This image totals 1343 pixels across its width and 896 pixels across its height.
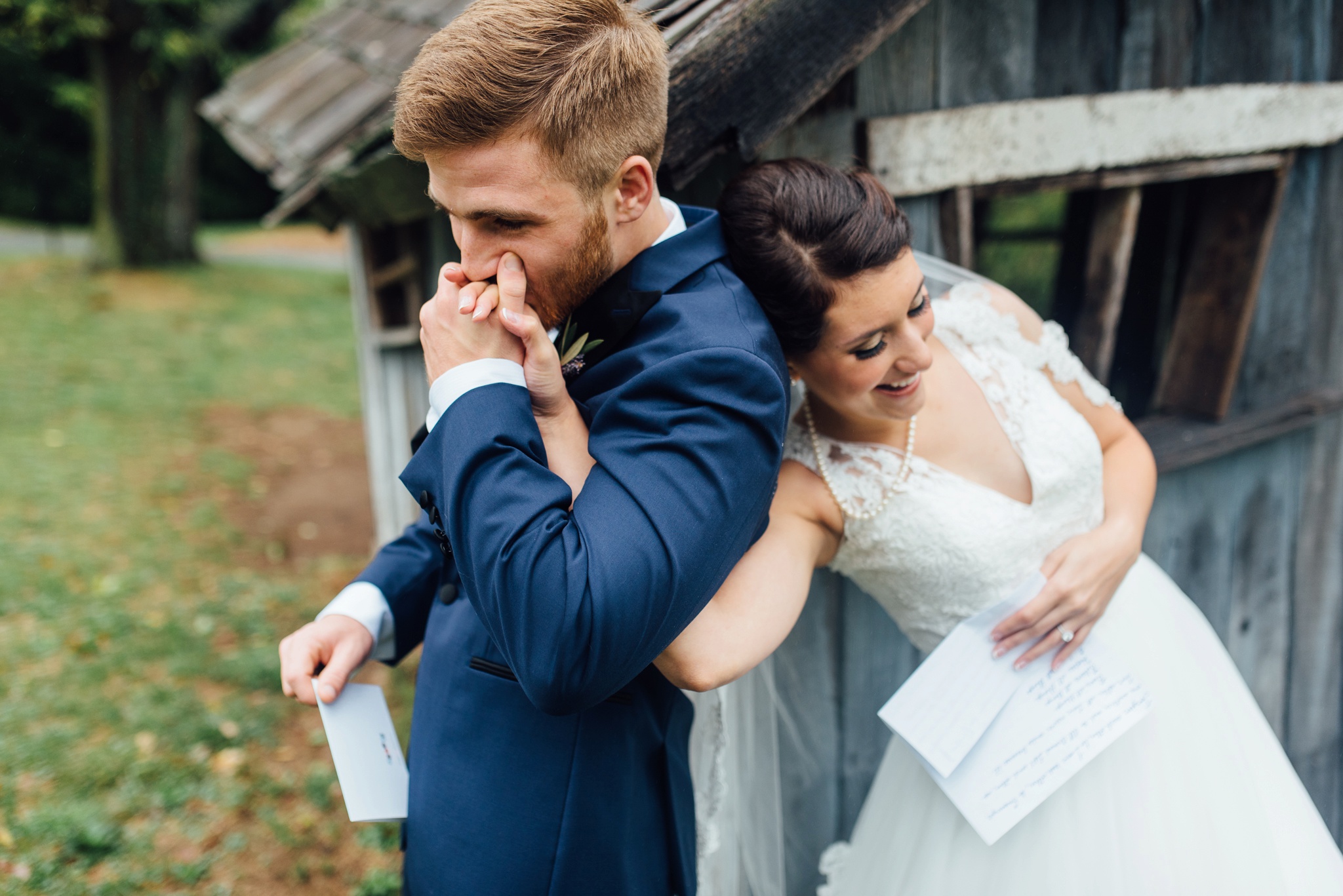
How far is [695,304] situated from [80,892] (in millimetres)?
3096

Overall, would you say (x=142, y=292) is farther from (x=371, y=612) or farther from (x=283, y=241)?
(x=371, y=612)

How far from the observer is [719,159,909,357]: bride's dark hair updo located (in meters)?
1.56

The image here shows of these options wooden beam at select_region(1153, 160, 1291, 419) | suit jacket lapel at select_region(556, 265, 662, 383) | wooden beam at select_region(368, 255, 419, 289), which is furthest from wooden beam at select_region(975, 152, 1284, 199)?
wooden beam at select_region(368, 255, 419, 289)

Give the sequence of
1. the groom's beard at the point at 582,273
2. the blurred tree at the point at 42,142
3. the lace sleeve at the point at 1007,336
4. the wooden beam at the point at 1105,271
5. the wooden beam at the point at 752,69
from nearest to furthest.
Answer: the groom's beard at the point at 582,273 < the wooden beam at the point at 752,69 < the lace sleeve at the point at 1007,336 < the wooden beam at the point at 1105,271 < the blurred tree at the point at 42,142

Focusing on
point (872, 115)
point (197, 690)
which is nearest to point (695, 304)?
point (872, 115)

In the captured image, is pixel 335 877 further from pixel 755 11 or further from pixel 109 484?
pixel 109 484

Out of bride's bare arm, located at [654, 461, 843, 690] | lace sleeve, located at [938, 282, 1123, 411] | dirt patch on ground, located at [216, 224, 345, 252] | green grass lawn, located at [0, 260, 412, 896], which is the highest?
dirt patch on ground, located at [216, 224, 345, 252]

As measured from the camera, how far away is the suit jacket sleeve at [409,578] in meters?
1.84

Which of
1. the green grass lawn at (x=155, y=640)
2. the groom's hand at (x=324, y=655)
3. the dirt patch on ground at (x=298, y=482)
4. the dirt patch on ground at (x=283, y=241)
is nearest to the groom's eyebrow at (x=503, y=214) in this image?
the groom's hand at (x=324, y=655)

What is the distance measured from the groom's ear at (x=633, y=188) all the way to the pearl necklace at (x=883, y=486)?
25.5 inches

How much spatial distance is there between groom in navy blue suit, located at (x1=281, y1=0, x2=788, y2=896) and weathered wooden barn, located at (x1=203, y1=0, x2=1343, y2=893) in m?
0.45

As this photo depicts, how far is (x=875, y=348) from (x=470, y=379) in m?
0.76

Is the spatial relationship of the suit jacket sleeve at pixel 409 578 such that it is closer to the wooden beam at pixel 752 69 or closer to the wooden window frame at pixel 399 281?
the wooden beam at pixel 752 69

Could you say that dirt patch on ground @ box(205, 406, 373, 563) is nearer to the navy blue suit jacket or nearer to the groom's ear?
the navy blue suit jacket
